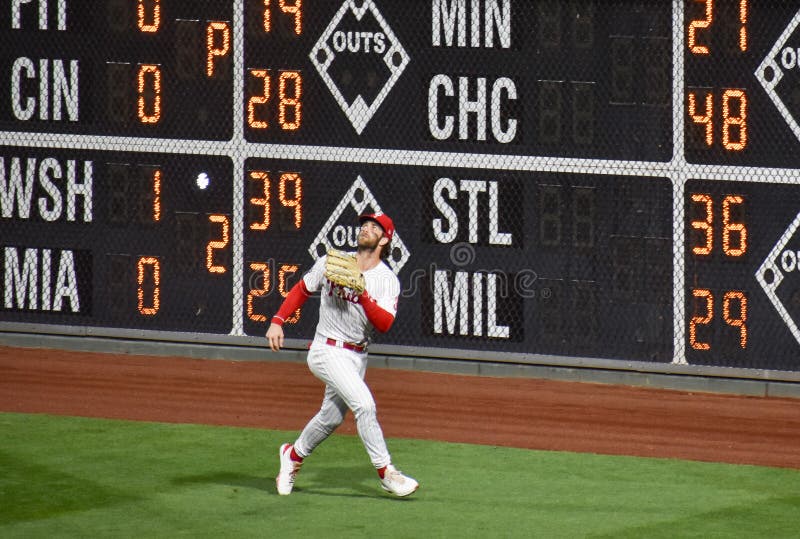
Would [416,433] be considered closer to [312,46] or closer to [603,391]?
[603,391]

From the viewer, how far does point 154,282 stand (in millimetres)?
15625

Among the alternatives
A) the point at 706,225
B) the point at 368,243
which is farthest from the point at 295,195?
the point at 368,243

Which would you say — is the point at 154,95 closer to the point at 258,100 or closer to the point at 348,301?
the point at 258,100

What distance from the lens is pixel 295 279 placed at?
1532 cm

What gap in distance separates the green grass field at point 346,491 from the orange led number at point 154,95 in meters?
3.37

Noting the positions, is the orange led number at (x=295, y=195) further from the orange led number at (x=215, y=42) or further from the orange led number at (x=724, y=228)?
the orange led number at (x=724, y=228)

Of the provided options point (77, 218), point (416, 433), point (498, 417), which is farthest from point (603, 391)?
point (77, 218)

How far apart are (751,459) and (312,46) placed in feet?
17.2

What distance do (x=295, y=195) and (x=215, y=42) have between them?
1.49 m

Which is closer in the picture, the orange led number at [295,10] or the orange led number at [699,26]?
the orange led number at [699,26]

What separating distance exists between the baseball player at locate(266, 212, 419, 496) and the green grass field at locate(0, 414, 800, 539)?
264 millimetres

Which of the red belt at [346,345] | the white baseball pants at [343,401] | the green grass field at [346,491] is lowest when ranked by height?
the green grass field at [346,491]

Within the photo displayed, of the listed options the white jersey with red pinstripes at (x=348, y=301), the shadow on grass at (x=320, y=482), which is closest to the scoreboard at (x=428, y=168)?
the shadow on grass at (x=320, y=482)

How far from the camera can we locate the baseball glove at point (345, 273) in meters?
10.5
